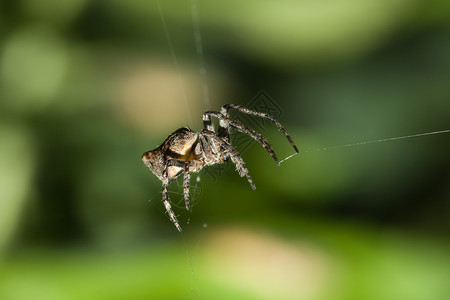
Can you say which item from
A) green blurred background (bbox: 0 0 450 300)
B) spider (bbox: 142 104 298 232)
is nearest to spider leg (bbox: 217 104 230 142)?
spider (bbox: 142 104 298 232)

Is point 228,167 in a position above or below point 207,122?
below

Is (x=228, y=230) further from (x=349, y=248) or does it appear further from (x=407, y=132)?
(x=407, y=132)

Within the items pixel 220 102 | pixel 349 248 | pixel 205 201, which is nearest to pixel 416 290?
pixel 349 248

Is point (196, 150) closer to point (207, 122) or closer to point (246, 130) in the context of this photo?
point (207, 122)

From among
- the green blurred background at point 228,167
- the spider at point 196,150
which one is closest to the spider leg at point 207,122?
the spider at point 196,150

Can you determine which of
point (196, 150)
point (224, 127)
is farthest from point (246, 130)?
point (196, 150)

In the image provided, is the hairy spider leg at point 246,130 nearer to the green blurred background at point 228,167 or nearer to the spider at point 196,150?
the spider at point 196,150

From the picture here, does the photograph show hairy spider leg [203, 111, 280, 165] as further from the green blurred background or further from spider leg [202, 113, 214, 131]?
the green blurred background
